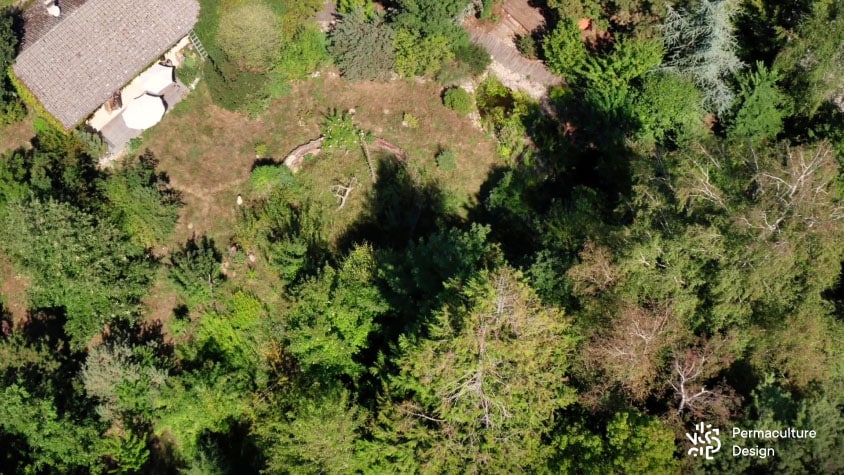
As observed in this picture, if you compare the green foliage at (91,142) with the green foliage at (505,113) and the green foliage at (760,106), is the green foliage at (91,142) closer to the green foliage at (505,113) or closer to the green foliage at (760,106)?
the green foliage at (505,113)

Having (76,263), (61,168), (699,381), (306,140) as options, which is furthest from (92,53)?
(699,381)

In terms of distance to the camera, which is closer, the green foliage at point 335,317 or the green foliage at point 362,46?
the green foliage at point 335,317

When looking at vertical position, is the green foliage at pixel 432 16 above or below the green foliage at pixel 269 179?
above

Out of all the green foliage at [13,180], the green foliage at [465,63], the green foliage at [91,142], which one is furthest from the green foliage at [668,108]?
the green foliage at [13,180]

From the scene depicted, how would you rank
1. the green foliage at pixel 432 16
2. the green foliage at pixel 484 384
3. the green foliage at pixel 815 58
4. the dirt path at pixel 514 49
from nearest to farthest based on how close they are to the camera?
the green foliage at pixel 484 384 < the green foliage at pixel 815 58 < the green foliage at pixel 432 16 < the dirt path at pixel 514 49

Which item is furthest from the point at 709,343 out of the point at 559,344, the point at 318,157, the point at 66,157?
the point at 66,157
